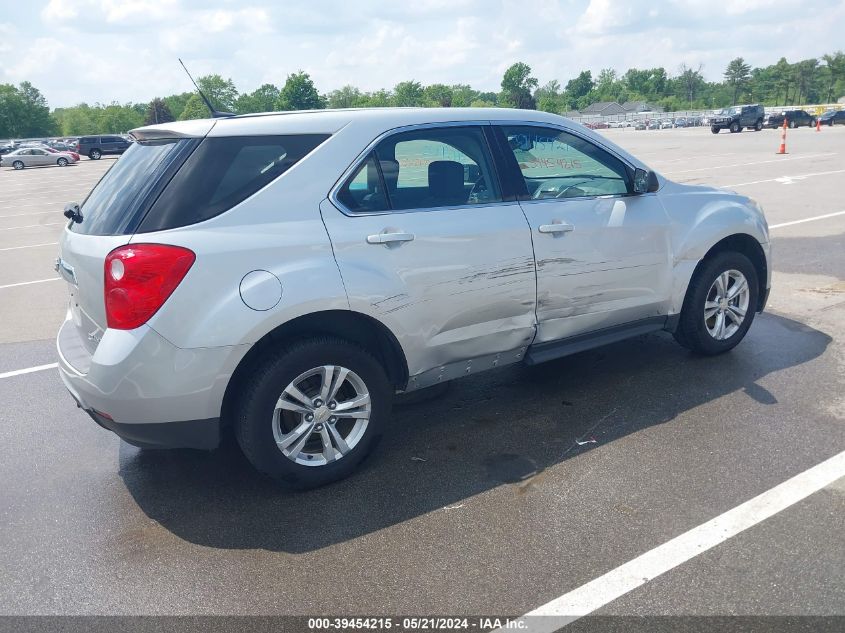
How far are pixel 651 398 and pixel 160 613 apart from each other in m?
3.17

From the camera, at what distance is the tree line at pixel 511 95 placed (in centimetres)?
9662

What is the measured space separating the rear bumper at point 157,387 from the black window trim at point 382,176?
2.93 feet

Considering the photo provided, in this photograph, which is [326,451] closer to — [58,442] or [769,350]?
[58,442]

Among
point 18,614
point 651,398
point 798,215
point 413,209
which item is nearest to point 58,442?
point 18,614

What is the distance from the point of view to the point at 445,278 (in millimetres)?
3779

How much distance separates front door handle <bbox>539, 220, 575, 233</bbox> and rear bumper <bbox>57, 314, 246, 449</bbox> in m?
1.87

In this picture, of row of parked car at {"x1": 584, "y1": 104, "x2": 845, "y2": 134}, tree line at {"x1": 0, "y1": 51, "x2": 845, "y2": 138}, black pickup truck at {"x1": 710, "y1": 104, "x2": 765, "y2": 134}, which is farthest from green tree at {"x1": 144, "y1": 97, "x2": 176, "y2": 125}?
black pickup truck at {"x1": 710, "y1": 104, "x2": 765, "y2": 134}

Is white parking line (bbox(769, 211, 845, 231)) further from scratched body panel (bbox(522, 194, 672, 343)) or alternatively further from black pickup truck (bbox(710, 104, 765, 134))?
black pickup truck (bbox(710, 104, 765, 134))

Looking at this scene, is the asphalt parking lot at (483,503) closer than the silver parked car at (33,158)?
Yes

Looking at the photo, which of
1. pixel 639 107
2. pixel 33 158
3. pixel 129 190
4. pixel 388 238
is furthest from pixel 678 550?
pixel 639 107

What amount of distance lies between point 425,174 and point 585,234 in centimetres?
107

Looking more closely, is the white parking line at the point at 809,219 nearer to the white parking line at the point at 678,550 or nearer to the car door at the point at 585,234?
the car door at the point at 585,234

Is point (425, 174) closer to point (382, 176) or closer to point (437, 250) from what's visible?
point (382, 176)

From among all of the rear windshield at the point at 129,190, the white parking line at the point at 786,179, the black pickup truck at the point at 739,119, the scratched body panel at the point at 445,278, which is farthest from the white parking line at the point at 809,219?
the black pickup truck at the point at 739,119
